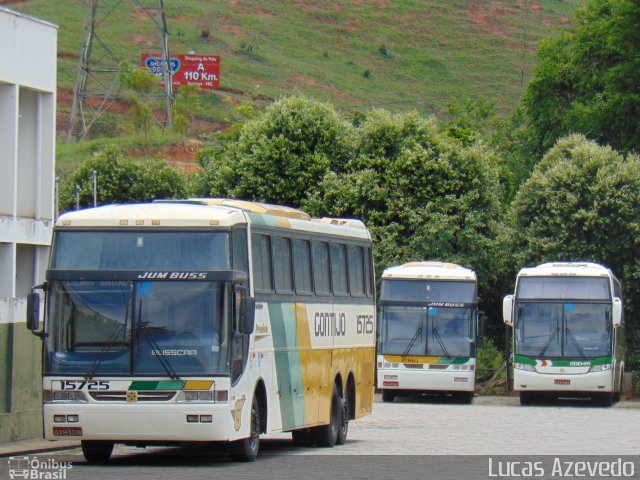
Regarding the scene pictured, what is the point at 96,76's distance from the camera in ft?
348

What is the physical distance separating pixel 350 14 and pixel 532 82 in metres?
94.1

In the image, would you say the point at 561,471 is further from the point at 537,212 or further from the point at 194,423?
the point at 537,212

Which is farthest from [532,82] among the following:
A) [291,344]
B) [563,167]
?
[291,344]

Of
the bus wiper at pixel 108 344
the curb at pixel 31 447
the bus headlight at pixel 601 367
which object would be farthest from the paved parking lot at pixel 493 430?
the bus wiper at pixel 108 344

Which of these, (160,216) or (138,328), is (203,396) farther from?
(160,216)

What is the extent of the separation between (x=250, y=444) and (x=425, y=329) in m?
21.6

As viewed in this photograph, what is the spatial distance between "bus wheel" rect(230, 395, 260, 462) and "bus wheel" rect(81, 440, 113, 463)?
1.60 m

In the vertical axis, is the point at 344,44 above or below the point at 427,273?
above

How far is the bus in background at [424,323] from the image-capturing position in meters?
38.4

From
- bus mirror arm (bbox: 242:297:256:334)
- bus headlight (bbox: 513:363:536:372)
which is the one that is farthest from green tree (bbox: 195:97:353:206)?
bus mirror arm (bbox: 242:297:256:334)

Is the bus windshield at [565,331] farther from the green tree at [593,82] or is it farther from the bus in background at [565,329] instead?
the green tree at [593,82]

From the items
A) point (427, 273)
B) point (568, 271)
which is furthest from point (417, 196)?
point (568, 271)

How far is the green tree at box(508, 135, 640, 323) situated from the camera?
43969mm

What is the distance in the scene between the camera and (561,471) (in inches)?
650
